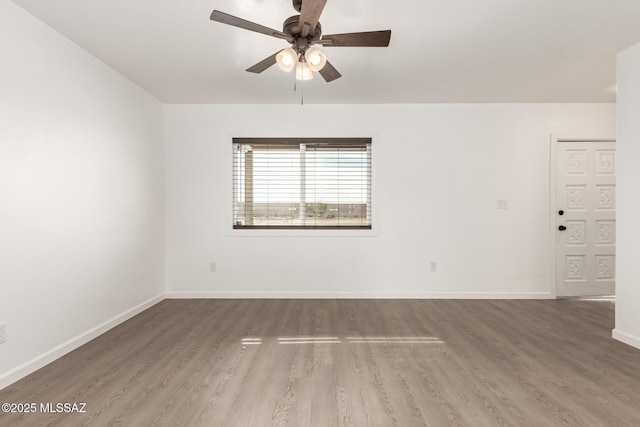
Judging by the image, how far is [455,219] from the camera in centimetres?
440

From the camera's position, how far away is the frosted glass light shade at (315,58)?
212 centimetres

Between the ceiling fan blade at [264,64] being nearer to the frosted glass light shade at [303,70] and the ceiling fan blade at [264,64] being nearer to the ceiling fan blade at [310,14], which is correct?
the frosted glass light shade at [303,70]

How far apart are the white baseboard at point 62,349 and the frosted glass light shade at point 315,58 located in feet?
9.16

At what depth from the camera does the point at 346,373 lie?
93.7 inches

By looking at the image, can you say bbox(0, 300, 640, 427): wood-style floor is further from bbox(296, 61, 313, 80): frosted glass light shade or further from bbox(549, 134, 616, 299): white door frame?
bbox(296, 61, 313, 80): frosted glass light shade

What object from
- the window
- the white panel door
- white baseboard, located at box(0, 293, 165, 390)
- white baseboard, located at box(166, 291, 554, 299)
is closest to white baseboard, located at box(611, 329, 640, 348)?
white baseboard, located at box(166, 291, 554, 299)

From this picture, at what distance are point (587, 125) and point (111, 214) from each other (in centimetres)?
565

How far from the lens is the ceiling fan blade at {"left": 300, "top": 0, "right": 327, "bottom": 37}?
1.72m

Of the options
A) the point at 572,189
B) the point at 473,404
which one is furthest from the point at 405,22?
the point at 572,189

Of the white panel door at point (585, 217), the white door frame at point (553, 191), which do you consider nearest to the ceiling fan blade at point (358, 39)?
the white door frame at point (553, 191)

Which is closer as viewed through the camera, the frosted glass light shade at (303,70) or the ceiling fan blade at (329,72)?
the frosted glass light shade at (303,70)

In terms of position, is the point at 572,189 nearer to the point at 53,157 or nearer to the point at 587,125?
the point at 587,125

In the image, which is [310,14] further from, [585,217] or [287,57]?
[585,217]

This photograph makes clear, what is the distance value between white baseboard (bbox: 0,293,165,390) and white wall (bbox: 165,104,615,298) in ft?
3.19
